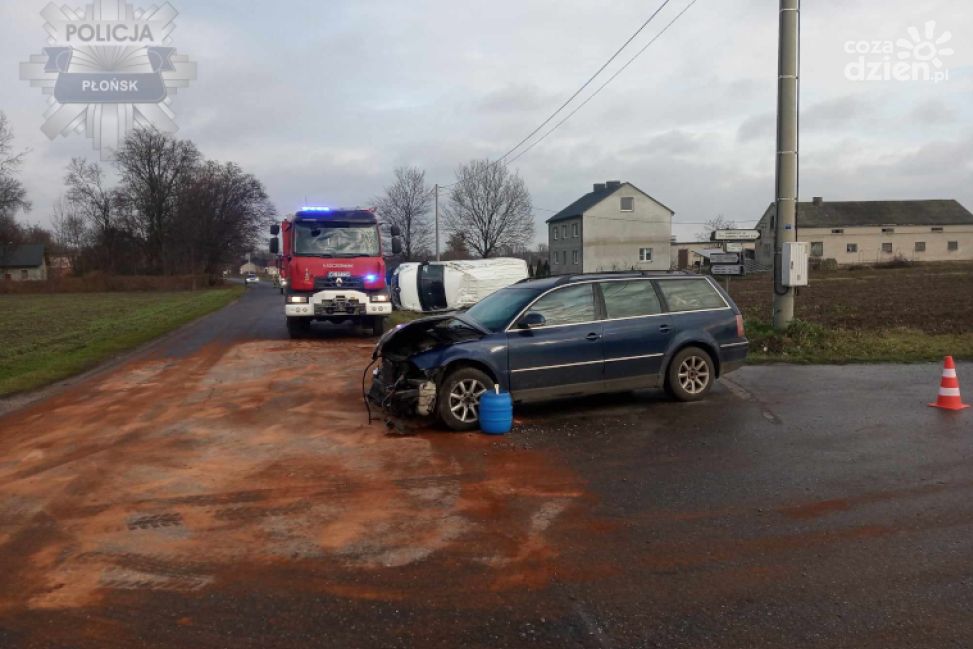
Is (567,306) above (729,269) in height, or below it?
below

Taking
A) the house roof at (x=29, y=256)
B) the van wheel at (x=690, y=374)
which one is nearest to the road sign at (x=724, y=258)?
the van wheel at (x=690, y=374)

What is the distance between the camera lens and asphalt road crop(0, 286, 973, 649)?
369cm

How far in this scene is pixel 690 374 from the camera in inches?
360

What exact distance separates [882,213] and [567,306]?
2971 inches

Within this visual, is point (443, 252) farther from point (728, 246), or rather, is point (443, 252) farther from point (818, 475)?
point (818, 475)

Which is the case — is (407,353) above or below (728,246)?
below

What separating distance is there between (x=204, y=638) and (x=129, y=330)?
2085cm

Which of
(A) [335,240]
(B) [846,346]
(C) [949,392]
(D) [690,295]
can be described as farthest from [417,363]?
(A) [335,240]

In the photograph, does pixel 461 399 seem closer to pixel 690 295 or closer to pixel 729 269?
pixel 690 295

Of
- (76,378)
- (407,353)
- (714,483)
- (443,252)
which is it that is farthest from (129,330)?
(443,252)

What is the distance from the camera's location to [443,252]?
8181 centimetres

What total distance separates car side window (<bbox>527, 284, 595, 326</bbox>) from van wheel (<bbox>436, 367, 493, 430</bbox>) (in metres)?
1.13

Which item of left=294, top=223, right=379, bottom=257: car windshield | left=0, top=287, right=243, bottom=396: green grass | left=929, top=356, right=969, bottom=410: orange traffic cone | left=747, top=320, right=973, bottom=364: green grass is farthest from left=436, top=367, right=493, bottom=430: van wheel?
left=294, top=223, right=379, bottom=257: car windshield

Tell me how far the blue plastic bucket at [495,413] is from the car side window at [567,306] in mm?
1252
